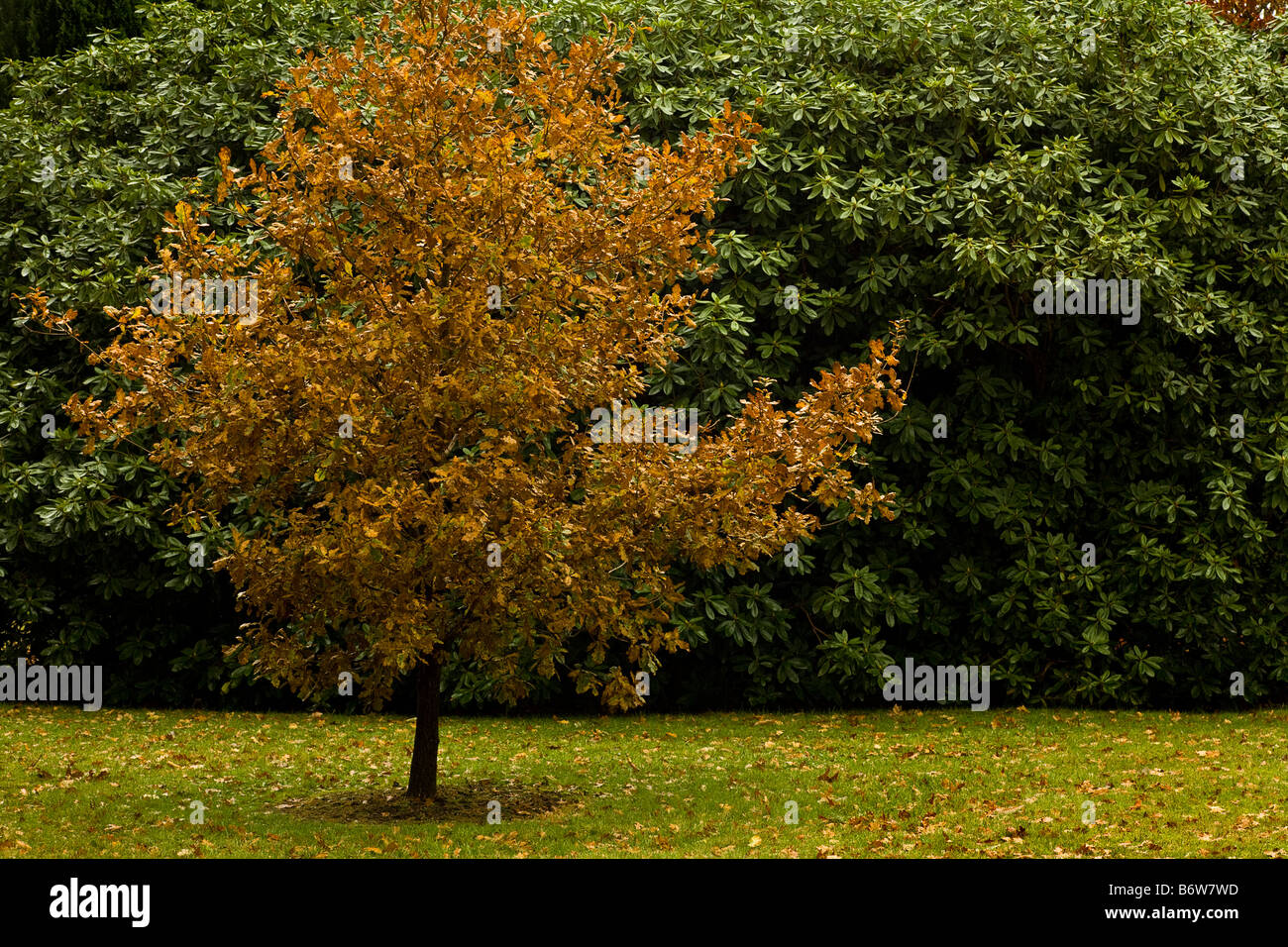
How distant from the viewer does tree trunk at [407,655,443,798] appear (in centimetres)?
834

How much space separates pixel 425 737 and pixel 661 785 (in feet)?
5.46

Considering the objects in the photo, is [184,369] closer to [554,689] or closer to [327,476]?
Answer: [554,689]

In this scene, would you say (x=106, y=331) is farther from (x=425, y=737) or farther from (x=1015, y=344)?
(x=1015, y=344)

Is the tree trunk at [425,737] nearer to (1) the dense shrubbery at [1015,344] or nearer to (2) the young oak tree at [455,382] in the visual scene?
(2) the young oak tree at [455,382]

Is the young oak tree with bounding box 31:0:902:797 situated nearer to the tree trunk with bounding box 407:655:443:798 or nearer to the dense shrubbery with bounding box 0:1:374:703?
the tree trunk with bounding box 407:655:443:798

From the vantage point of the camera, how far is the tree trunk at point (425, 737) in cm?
834

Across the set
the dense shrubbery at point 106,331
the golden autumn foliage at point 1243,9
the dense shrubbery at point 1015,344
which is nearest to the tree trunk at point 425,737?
the dense shrubbery at point 1015,344

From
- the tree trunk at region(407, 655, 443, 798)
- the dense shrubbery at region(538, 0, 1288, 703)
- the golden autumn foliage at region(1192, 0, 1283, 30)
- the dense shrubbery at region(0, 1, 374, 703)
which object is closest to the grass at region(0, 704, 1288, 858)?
the tree trunk at region(407, 655, 443, 798)

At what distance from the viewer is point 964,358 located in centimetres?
1239

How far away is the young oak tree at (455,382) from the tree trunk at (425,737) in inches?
18.3

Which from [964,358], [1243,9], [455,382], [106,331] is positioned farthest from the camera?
[1243,9]

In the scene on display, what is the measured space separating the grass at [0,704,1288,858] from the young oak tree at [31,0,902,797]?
88 centimetres

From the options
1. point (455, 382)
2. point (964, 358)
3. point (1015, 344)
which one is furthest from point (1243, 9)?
point (455, 382)
